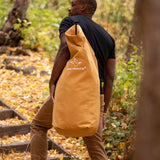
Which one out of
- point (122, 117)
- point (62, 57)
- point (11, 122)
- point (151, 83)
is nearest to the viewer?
point (151, 83)

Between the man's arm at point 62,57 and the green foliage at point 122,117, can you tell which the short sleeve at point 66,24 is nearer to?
the man's arm at point 62,57

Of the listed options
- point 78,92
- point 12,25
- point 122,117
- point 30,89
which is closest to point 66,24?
point 78,92

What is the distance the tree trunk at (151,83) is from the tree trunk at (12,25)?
8.88 meters

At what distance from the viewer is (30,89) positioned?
6.94 meters

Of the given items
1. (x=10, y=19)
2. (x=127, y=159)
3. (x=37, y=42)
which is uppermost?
(x=10, y=19)

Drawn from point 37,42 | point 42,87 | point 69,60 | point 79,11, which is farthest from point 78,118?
point 37,42

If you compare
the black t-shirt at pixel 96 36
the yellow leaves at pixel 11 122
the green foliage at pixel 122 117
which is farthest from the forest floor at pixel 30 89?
the black t-shirt at pixel 96 36

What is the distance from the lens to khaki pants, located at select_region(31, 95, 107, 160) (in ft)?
9.79

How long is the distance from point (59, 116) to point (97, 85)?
1.31 feet

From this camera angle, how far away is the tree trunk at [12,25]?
9.64m

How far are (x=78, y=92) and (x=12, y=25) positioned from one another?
7615mm

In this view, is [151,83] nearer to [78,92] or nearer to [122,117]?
[78,92]

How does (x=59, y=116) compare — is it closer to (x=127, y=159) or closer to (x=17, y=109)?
(x=127, y=159)

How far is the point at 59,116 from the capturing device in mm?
2650
